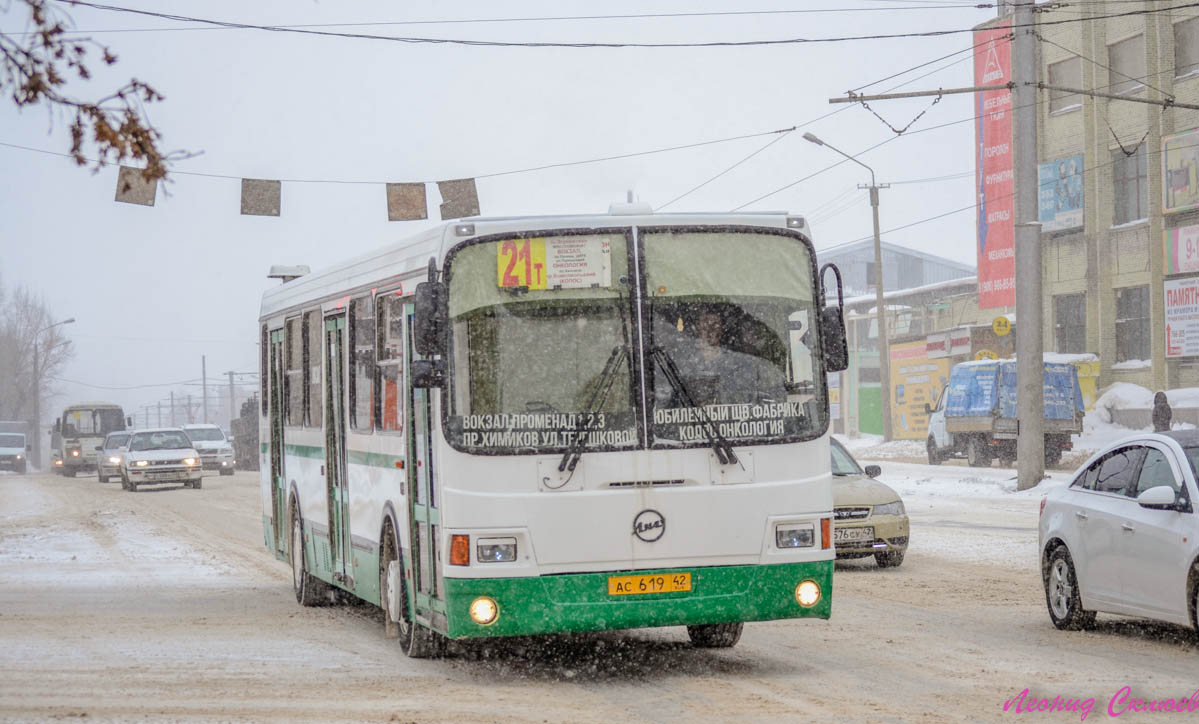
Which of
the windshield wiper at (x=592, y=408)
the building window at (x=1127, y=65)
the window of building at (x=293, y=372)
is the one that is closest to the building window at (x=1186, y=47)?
the building window at (x=1127, y=65)

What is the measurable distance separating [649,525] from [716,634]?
184cm

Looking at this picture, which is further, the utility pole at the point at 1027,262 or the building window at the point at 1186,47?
the building window at the point at 1186,47

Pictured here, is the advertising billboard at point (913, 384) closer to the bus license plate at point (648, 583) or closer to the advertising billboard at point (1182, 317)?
the advertising billboard at point (1182, 317)

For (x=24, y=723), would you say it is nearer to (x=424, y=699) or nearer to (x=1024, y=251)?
(x=424, y=699)

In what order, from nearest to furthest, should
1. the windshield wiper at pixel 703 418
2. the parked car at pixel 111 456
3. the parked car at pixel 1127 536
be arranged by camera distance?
the windshield wiper at pixel 703 418
the parked car at pixel 1127 536
the parked car at pixel 111 456

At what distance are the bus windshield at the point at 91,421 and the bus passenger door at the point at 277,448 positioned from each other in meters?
52.7

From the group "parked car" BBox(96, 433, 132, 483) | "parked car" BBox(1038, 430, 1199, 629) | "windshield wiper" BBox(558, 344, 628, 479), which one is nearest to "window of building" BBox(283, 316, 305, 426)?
"windshield wiper" BBox(558, 344, 628, 479)

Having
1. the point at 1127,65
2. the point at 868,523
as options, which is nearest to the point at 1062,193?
the point at 1127,65

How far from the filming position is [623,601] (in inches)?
371

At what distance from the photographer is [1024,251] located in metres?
26.9

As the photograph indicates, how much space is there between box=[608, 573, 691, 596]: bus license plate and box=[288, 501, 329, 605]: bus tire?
18.6ft

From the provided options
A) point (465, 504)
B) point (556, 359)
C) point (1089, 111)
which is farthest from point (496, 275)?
point (1089, 111)

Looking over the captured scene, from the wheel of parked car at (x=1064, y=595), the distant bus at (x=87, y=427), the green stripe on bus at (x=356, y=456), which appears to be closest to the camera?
the green stripe on bus at (x=356, y=456)

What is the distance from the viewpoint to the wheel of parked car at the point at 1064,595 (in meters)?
11.6
